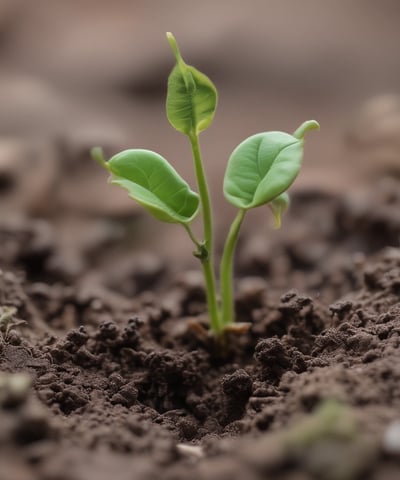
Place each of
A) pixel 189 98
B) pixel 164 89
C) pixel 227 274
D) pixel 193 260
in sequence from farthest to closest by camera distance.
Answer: pixel 164 89 < pixel 193 260 < pixel 227 274 < pixel 189 98

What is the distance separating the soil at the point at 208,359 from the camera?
628 millimetres

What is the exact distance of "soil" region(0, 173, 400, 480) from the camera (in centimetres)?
63

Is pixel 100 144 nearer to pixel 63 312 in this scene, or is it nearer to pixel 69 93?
pixel 69 93

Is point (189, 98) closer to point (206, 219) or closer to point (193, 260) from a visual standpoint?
point (206, 219)

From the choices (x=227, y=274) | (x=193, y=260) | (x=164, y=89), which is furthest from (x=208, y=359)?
(x=164, y=89)

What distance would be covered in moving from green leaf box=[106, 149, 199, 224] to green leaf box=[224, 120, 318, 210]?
0.07 metres

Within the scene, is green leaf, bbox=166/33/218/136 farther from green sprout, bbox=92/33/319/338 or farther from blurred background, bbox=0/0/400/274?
blurred background, bbox=0/0/400/274

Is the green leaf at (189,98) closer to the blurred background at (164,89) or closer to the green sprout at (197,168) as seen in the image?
the green sprout at (197,168)

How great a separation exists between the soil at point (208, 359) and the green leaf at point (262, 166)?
0.70 feet

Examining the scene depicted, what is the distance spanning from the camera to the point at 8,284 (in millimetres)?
1250

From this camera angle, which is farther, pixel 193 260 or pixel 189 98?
pixel 193 260

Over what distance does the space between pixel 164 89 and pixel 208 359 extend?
1.26 metres

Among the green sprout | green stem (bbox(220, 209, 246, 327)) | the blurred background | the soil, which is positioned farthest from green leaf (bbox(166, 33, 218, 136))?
the blurred background

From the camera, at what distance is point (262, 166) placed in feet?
3.31
